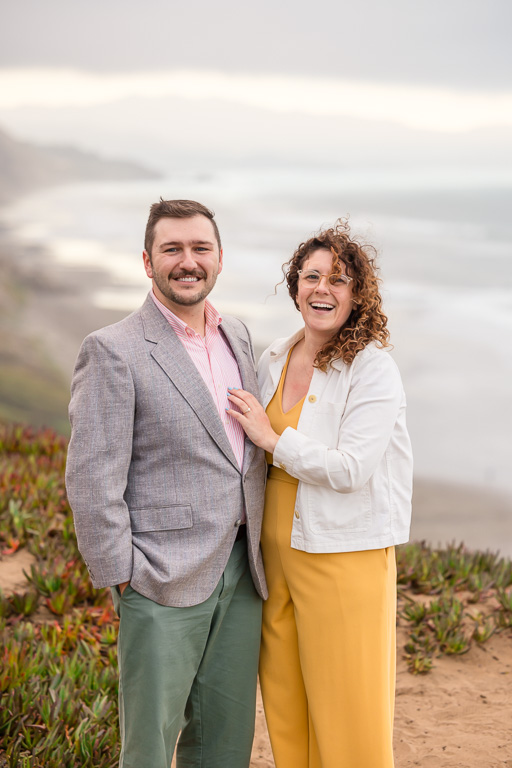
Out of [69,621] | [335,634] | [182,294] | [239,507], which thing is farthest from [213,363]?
[69,621]

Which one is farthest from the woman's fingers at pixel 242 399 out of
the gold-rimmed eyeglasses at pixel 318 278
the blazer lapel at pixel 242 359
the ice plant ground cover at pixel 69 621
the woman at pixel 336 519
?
the ice plant ground cover at pixel 69 621

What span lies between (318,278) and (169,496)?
1.03 meters

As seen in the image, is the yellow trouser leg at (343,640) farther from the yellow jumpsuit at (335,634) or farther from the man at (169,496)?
the man at (169,496)

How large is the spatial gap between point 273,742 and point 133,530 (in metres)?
1.13

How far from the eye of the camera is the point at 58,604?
16.9 ft

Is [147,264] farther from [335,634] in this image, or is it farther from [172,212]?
[335,634]

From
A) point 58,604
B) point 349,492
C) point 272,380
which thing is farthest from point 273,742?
point 58,604

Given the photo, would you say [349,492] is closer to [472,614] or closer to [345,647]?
[345,647]

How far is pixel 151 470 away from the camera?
9.34 ft

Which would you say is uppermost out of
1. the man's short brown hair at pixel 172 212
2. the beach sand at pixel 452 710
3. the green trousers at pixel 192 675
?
the man's short brown hair at pixel 172 212

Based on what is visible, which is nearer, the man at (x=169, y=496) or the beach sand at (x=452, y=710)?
the man at (x=169, y=496)

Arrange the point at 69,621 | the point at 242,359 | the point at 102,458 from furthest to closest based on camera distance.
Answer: the point at 69,621 < the point at 242,359 < the point at 102,458

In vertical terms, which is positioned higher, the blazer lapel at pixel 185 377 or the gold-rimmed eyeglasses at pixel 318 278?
the gold-rimmed eyeglasses at pixel 318 278

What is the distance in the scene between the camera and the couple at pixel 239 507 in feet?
9.17
